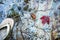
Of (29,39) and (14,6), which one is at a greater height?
(14,6)

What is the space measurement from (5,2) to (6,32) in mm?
288

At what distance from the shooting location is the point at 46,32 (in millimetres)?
1304

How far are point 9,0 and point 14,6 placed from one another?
0.08 metres

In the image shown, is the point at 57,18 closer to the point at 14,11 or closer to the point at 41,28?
the point at 41,28

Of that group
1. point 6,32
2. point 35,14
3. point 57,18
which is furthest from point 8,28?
point 57,18

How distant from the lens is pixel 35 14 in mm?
1340

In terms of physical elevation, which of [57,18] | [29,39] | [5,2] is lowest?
[29,39]

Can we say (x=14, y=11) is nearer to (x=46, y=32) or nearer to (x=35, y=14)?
(x=35, y=14)

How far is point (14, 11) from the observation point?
1.38 metres

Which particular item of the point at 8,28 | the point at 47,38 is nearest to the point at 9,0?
the point at 8,28

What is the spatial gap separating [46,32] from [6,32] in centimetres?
37

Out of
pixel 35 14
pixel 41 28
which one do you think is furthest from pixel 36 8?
pixel 41 28

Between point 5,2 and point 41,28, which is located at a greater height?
point 5,2

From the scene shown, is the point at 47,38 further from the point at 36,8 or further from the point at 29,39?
the point at 36,8
